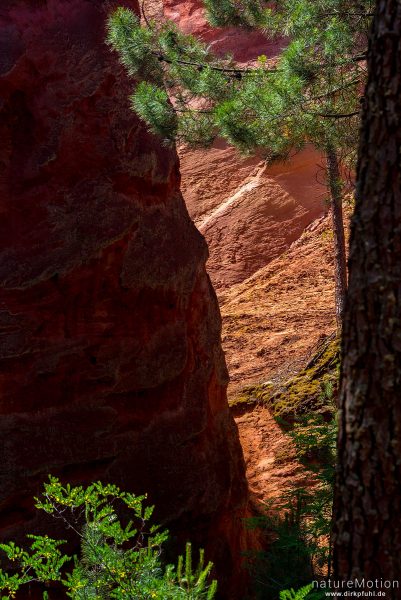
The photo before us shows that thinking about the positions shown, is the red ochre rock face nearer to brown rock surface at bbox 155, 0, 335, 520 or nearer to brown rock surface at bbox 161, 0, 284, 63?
brown rock surface at bbox 155, 0, 335, 520

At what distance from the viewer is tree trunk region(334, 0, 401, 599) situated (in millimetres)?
2604

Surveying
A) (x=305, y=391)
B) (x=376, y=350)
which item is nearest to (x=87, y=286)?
(x=376, y=350)

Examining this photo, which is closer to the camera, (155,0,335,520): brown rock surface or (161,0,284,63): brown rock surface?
(155,0,335,520): brown rock surface

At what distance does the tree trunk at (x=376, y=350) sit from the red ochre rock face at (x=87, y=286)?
2.87m

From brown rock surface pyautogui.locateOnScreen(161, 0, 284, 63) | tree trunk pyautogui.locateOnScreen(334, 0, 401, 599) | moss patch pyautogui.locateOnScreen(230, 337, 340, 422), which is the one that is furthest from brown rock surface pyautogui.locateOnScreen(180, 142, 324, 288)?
tree trunk pyautogui.locateOnScreen(334, 0, 401, 599)

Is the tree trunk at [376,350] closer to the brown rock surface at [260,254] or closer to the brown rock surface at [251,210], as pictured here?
the brown rock surface at [260,254]

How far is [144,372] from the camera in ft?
18.3

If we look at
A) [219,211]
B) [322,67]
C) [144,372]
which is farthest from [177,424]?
[219,211]

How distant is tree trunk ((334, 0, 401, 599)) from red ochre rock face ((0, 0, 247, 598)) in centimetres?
287

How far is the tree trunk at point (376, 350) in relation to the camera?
103 inches

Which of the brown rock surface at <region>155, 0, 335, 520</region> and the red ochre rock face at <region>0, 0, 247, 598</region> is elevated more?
the red ochre rock face at <region>0, 0, 247, 598</region>

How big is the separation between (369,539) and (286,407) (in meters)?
6.31

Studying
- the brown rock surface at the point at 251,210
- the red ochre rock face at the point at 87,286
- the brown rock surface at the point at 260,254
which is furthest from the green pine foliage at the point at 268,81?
the brown rock surface at the point at 251,210

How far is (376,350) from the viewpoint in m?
2.63
